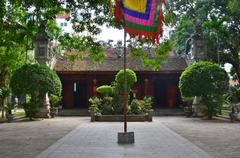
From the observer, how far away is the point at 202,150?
11.0 metres

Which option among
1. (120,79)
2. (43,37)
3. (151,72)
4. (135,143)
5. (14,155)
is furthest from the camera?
(151,72)

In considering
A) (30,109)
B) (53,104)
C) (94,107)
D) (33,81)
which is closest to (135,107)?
(94,107)

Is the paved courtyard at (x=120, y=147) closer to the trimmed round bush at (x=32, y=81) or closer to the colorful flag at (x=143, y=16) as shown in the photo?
the colorful flag at (x=143, y=16)

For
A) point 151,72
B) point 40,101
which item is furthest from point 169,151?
point 151,72

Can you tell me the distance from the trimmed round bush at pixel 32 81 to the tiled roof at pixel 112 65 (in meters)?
7.50

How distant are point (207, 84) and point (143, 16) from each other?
43.8 ft

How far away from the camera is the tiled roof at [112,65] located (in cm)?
3234

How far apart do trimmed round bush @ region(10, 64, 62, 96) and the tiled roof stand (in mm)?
7498

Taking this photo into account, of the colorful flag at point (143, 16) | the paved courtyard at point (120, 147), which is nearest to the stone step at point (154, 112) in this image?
the paved courtyard at point (120, 147)

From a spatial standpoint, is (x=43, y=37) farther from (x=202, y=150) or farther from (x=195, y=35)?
(x=202, y=150)

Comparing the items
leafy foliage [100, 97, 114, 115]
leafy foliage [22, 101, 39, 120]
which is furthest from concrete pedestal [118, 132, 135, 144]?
leafy foliage [22, 101, 39, 120]

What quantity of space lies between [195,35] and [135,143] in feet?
60.3

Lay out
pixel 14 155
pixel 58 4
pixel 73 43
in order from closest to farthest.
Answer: pixel 14 155
pixel 58 4
pixel 73 43

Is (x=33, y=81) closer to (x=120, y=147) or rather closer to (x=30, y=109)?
(x=30, y=109)
